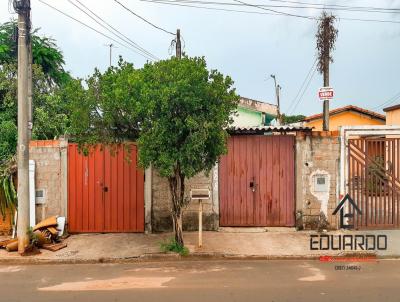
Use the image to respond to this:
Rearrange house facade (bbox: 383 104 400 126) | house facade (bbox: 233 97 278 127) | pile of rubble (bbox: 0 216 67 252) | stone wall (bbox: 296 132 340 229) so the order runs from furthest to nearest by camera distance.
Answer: house facade (bbox: 233 97 278 127), house facade (bbox: 383 104 400 126), stone wall (bbox: 296 132 340 229), pile of rubble (bbox: 0 216 67 252)

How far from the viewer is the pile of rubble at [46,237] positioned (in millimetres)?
8609

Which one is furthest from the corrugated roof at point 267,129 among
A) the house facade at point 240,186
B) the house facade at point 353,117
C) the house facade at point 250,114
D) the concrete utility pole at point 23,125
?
the house facade at point 353,117

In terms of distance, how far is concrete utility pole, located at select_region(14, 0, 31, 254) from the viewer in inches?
326

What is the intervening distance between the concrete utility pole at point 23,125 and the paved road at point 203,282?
0.88m

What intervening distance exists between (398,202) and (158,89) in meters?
6.39

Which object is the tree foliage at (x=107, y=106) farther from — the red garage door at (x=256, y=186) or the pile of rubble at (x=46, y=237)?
the red garage door at (x=256, y=186)

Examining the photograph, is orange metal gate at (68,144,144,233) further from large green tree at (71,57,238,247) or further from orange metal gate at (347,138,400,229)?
orange metal gate at (347,138,400,229)

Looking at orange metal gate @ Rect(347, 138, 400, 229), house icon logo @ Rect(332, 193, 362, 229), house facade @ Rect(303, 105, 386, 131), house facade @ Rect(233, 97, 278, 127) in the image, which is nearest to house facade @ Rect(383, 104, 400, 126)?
house facade @ Rect(303, 105, 386, 131)

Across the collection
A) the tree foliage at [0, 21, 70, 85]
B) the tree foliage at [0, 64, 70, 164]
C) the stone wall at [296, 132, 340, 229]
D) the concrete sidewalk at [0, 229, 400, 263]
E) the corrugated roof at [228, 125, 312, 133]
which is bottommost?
the concrete sidewalk at [0, 229, 400, 263]

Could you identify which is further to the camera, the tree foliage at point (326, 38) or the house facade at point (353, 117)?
the house facade at point (353, 117)

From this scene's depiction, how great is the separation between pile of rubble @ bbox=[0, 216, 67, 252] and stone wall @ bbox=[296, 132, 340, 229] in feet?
18.2

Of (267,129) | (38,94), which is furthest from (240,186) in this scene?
(38,94)

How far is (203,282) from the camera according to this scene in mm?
6535

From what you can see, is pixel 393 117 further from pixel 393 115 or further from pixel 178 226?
pixel 178 226
